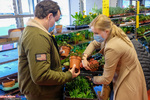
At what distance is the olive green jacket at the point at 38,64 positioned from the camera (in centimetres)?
114

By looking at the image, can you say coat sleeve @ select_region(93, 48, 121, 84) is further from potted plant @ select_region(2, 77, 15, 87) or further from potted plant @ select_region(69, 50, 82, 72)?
potted plant @ select_region(2, 77, 15, 87)

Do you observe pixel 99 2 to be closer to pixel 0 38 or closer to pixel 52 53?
pixel 0 38

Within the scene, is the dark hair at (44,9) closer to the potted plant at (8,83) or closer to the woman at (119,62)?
the woman at (119,62)

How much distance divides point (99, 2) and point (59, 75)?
5.81 metres

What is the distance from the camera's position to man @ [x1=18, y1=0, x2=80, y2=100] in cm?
114

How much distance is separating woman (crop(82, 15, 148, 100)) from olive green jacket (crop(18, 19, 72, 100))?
0.46 meters

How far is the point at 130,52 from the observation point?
154cm

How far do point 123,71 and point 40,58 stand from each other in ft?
3.12

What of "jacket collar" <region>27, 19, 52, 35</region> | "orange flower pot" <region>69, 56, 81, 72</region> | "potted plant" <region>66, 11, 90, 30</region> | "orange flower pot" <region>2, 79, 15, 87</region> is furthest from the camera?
"potted plant" <region>66, 11, 90, 30</region>

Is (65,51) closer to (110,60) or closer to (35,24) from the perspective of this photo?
(110,60)

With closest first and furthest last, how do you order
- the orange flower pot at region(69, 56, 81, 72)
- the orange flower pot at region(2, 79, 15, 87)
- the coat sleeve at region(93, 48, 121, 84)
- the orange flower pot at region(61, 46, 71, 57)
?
1. the coat sleeve at region(93, 48, 121, 84)
2. the orange flower pot at region(69, 56, 81, 72)
3. the orange flower pot at region(61, 46, 71, 57)
4. the orange flower pot at region(2, 79, 15, 87)

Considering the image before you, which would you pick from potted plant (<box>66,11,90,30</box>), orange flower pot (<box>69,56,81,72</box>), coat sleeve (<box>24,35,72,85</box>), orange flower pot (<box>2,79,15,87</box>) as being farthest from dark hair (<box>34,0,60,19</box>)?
potted plant (<box>66,11,90,30</box>)

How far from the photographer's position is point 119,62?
1600 mm

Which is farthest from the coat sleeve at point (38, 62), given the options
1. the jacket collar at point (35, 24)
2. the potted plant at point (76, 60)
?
the potted plant at point (76, 60)
